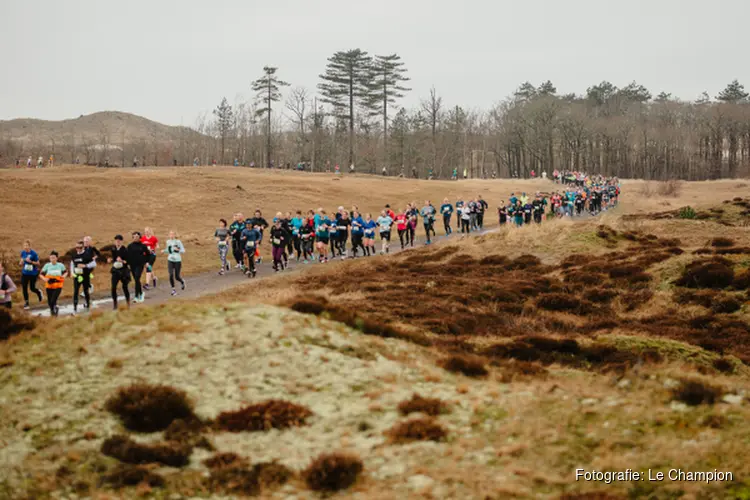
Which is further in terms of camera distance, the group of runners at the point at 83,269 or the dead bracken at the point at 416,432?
the group of runners at the point at 83,269

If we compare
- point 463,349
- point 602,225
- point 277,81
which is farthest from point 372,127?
point 463,349

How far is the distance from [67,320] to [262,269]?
654 inches

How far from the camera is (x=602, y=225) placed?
3178 centimetres

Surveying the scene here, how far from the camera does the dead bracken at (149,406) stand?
862 cm

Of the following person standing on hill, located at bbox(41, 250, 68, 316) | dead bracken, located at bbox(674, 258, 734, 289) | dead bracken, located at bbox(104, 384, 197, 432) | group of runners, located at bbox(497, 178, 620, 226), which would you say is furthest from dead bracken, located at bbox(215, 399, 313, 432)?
group of runners, located at bbox(497, 178, 620, 226)

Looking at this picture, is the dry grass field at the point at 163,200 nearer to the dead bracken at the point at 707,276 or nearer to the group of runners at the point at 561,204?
the group of runners at the point at 561,204

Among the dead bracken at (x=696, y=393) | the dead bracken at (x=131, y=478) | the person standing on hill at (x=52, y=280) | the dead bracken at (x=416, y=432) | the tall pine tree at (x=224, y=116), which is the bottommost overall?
the dead bracken at (x=131, y=478)

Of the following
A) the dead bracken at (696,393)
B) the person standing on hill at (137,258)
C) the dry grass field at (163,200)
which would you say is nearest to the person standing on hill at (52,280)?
the person standing on hill at (137,258)

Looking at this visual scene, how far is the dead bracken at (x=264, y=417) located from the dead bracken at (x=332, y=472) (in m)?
1.06

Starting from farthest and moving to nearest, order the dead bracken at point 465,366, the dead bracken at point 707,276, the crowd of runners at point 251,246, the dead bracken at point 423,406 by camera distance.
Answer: the dead bracken at point 707,276, the crowd of runners at point 251,246, the dead bracken at point 465,366, the dead bracken at point 423,406

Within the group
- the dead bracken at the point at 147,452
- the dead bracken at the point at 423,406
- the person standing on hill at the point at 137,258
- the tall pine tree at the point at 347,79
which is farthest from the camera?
the tall pine tree at the point at 347,79

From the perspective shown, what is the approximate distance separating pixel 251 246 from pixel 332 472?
61.7 feet

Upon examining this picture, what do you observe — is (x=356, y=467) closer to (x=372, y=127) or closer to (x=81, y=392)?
(x=81, y=392)

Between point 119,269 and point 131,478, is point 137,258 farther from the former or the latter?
point 131,478
